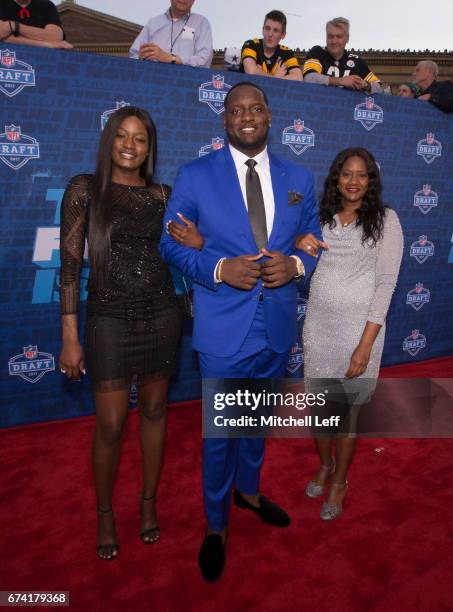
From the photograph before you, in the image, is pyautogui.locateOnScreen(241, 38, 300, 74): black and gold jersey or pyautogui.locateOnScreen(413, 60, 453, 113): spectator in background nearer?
pyautogui.locateOnScreen(241, 38, 300, 74): black and gold jersey

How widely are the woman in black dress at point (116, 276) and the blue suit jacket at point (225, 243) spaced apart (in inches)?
5.3

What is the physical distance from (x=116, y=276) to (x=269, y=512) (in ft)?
4.46

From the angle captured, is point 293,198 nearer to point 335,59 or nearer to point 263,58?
point 263,58

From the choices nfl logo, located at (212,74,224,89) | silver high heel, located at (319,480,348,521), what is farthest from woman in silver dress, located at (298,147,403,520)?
nfl logo, located at (212,74,224,89)

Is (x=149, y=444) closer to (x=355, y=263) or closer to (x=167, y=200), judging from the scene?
(x=167, y=200)

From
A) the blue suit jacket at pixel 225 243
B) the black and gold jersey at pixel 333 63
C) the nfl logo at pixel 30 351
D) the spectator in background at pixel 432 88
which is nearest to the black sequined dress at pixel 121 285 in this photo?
the blue suit jacket at pixel 225 243

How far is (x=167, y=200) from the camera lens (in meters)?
1.96

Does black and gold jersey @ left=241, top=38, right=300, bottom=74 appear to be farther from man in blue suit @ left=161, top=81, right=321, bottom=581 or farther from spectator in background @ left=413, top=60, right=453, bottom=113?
man in blue suit @ left=161, top=81, right=321, bottom=581

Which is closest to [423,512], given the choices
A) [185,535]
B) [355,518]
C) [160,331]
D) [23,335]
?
[355,518]

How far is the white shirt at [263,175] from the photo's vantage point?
6.13 ft

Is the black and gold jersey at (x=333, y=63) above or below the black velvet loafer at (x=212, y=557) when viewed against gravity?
above

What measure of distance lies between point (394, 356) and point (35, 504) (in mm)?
3456

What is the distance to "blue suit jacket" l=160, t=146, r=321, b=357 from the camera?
1.78 meters

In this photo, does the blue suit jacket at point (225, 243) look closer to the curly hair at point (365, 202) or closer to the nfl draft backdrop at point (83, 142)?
the curly hair at point (365, 202)
